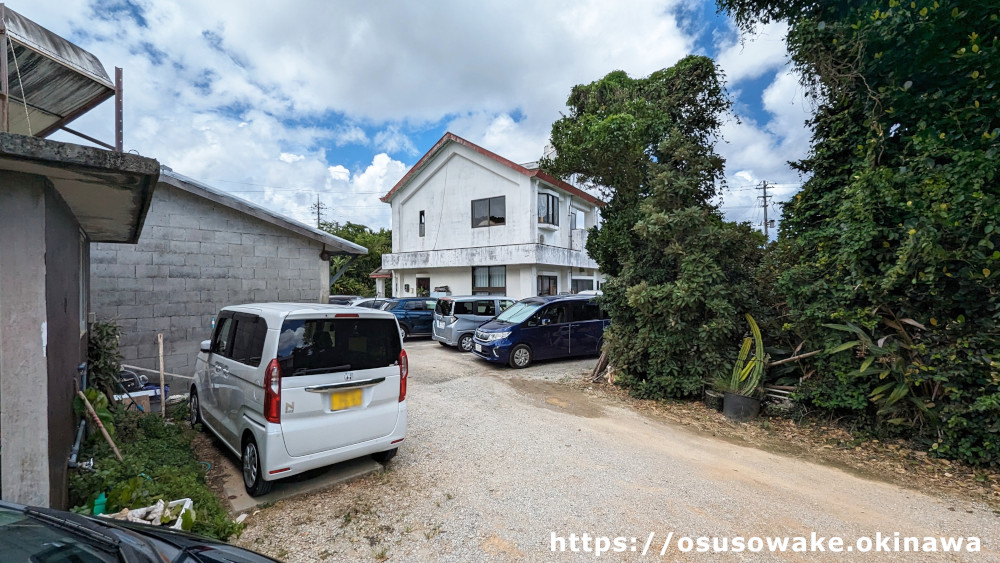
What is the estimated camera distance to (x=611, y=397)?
757 centimetres

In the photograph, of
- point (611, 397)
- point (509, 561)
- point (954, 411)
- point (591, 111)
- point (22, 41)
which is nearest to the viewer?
point (509, 561)

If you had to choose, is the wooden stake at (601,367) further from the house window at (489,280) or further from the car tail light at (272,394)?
the house window at (489,280)

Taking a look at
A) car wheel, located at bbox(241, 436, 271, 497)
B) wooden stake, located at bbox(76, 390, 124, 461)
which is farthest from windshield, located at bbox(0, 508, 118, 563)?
wooden stake, located at bbox(76, 390, 124, 461)

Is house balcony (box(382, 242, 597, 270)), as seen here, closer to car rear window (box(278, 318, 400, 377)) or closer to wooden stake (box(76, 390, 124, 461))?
car rear window (box(278, 318, 400, 377))

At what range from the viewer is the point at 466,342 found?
1209cm

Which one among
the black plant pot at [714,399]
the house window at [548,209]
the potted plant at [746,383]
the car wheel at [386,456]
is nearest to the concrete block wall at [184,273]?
the car wheel at [386,456]

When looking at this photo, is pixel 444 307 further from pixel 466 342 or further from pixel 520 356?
pixel 520 356

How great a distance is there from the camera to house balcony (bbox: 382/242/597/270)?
17.7 meters

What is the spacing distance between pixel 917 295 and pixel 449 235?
1751 cm

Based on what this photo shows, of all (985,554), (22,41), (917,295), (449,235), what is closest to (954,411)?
(917,295)

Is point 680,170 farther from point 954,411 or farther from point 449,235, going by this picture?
point 449,235

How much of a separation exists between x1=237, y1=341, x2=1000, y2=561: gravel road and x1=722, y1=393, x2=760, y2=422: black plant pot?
1.00 m

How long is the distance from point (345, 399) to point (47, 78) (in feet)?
14.6

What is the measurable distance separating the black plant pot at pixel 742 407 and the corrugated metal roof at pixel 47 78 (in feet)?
28.2
